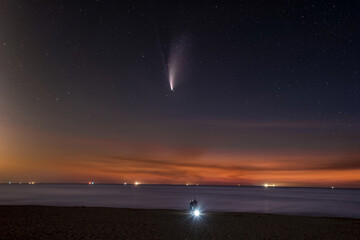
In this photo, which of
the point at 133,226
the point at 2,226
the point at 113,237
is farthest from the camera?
the point at 133,226

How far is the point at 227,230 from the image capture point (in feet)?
76.8

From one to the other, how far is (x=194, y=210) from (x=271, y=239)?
18.8m

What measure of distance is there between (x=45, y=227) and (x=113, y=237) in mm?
5860

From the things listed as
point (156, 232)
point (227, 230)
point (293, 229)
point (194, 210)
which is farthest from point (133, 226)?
point (194, 210)

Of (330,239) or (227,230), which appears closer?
(330,239)

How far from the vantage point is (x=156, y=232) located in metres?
21.6

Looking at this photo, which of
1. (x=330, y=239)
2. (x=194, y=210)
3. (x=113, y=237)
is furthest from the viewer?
(x=194, y=210)

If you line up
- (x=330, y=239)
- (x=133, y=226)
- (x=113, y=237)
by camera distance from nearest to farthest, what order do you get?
(x=113, y=237) → (x=330, y=239) → (x=133, y=226)

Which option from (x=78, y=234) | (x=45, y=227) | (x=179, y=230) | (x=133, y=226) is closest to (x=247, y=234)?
(x=179, y=230)

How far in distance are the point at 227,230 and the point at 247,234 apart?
1926 mm

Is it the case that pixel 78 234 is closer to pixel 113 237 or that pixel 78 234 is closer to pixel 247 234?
pixel 113 237

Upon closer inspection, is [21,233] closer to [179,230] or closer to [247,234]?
[179,230]

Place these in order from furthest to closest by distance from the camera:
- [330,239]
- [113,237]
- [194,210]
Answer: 1. [194,210]
2. [330,239]
3. [113,237]

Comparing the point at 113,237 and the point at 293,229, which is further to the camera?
the point at 293,229
